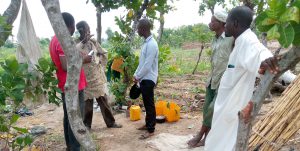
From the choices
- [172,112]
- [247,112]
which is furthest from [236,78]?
[172,112]

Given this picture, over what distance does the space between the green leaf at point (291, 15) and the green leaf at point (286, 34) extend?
0.13ft

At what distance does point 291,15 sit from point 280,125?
2.22 metres

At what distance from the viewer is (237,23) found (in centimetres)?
266

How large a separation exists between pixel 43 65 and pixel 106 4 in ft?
6.12

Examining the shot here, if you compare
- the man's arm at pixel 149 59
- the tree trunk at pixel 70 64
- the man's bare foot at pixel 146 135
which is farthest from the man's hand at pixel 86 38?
the tree trunk at pixel 70 64

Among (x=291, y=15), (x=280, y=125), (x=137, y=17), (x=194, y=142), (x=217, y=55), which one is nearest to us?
(x=291, y=15)

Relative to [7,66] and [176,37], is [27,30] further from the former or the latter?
[176,37]

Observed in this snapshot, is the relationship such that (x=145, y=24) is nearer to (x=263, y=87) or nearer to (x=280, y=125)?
(x=280, y=125)

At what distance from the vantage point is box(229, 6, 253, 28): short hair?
261cm

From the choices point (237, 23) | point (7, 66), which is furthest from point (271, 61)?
point (7, 66)

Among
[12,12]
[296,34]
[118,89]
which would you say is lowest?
[118,89]

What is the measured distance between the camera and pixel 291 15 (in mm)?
1433

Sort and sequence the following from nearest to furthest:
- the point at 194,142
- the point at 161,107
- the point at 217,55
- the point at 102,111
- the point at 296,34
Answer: the point at 296,34 < the point at 217,55 < the point at 194,142 < the point at 102,111 < the point at 161,107

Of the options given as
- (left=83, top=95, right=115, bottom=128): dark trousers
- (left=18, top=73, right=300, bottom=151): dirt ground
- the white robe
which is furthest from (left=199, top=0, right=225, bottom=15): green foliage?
the white robe
